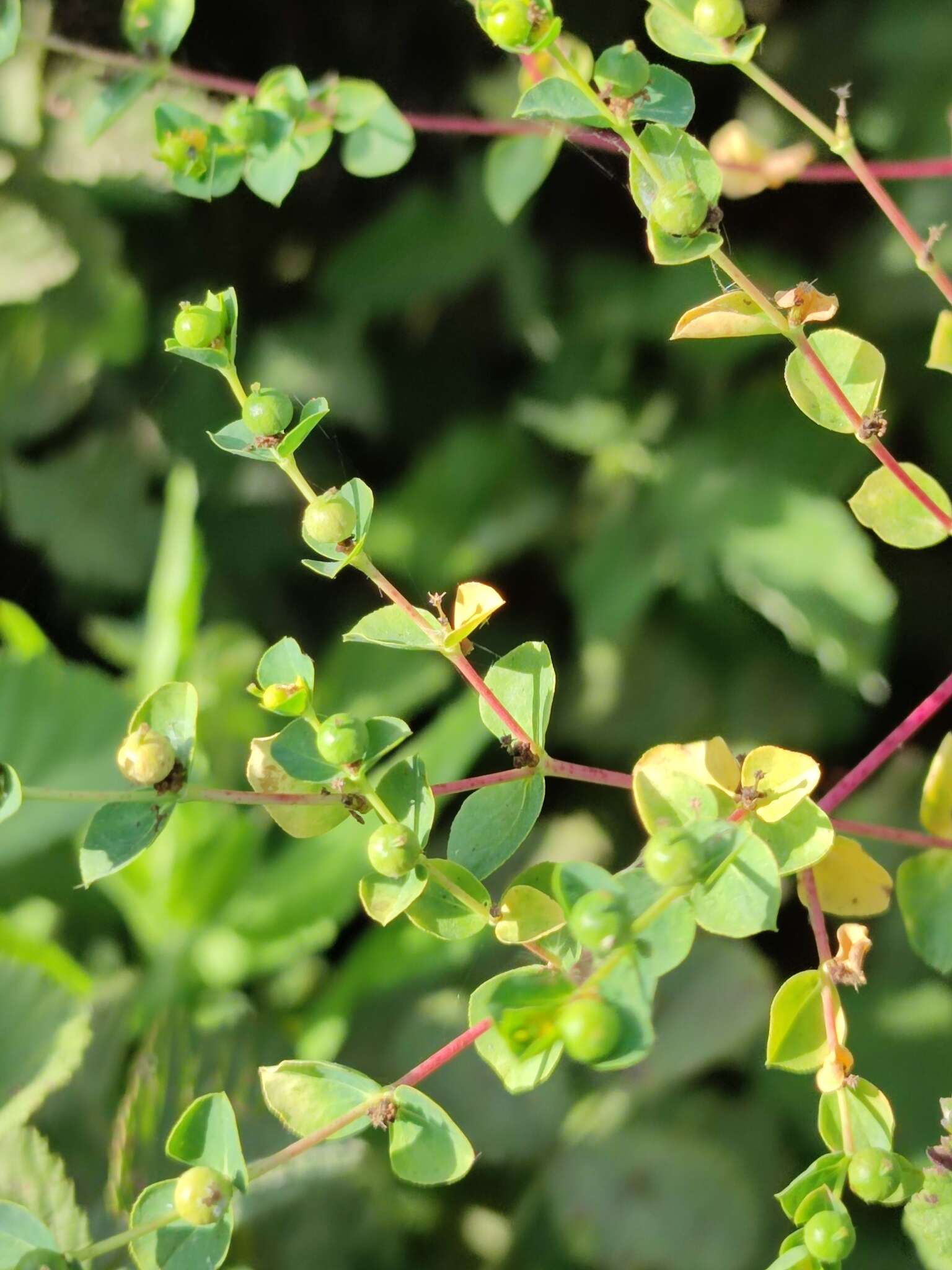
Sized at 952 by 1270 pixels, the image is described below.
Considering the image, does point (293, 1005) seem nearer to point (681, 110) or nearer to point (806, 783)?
point (806, 783)

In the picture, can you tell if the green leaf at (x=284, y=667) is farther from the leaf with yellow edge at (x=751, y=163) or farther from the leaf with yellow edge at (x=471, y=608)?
the leaf with yellow edge at (x=751, y=163)

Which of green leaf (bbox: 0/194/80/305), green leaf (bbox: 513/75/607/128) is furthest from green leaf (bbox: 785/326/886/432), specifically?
green leaf (bbox: 0/194/80/305)

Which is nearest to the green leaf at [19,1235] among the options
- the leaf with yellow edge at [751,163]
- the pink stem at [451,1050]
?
the pink stem at [451,1050]

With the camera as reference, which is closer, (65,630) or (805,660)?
(805,660)

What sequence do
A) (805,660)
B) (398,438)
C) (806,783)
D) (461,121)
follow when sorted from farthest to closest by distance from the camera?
(398,438), (805,660), (461,121), (806,783)

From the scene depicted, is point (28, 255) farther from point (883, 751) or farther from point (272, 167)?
point (883, 751)

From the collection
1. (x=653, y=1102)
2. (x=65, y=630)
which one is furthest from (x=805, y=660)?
(x=65, y=630)
